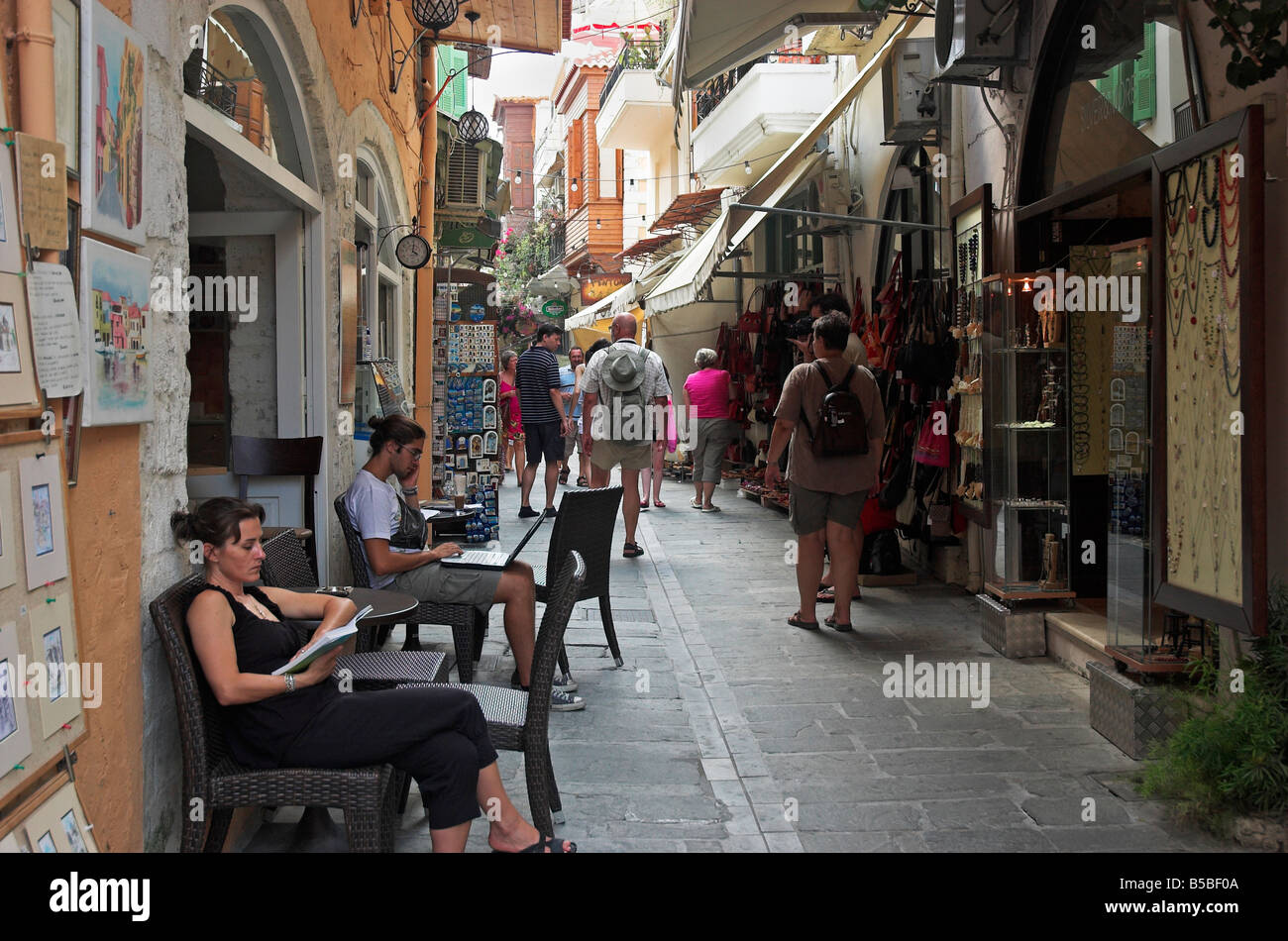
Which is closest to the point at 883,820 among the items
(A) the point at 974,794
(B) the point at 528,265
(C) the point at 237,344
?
(A) the point at 974,794

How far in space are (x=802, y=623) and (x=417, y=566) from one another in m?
3.05

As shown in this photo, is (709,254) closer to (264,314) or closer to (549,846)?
(264,314)

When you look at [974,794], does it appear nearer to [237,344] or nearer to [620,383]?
[237,344]

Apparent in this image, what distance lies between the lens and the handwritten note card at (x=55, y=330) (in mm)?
2891

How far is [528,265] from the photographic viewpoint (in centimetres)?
4638

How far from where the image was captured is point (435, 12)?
9.80 m

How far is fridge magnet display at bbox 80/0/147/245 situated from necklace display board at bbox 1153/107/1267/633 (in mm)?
3937

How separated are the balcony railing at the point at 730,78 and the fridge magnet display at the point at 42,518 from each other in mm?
12068

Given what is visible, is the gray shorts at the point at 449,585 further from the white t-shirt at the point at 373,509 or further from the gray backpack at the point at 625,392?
the gray backpack at the point at 625,392

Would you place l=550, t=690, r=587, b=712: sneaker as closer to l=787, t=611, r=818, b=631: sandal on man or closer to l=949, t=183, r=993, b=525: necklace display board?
l=787, t=611, r=818, b=631: sandal on man

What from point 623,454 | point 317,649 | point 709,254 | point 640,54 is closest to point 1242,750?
Result: point 317,649

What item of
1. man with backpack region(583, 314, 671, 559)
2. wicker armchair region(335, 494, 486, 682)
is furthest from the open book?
man with backpack region(583, 314, 671, 559)

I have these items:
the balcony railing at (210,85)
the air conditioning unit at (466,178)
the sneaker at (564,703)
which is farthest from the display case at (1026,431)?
the air conditioning unit at (466,178)

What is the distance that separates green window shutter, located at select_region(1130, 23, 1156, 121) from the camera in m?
6.18
